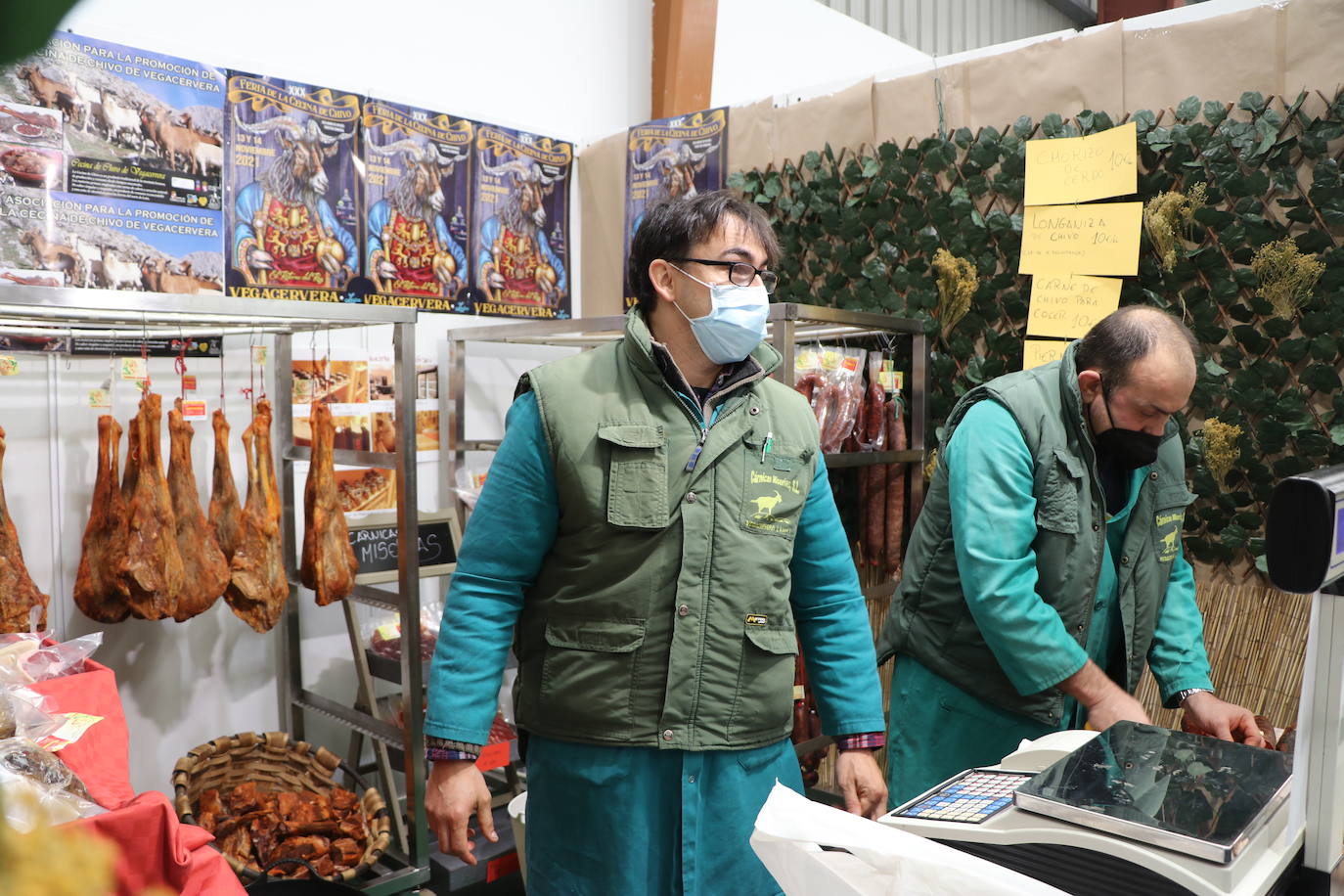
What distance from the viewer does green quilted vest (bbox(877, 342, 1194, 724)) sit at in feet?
6.85

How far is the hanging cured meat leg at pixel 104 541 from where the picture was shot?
2.71 m

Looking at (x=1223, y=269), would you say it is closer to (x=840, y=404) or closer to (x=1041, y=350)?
(x=1041, y=350)

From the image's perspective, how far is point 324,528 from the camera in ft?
9.89

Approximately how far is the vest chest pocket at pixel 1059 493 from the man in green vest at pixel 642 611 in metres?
0.59

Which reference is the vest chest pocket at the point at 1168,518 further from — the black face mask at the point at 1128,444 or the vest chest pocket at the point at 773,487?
the vest chest pocket at the point at 773,487

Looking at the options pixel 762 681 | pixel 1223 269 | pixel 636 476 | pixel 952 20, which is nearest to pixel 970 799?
pixel 762 681

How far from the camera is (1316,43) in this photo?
8.50 ft

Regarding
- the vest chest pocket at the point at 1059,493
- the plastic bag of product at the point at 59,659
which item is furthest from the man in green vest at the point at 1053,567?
the plastic bag of product at the point at 59,659

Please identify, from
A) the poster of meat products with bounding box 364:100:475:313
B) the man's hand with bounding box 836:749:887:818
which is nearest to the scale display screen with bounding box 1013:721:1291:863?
the man's hand with bounding box 836:749:887:818

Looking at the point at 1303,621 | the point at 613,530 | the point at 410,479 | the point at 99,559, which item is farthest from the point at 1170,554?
the point at 99,559

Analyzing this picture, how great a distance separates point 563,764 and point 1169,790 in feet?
3.37

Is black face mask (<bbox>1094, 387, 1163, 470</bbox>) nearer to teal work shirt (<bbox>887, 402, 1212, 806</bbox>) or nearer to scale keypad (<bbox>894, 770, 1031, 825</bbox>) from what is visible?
teal work shirt (<bbox>887, 402, 1212, 806</bbox>)

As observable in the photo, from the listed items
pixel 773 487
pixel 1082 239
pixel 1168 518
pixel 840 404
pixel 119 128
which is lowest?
pixel 1168 518

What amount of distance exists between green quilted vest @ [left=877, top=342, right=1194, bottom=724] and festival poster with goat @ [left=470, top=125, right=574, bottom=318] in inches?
89.6
